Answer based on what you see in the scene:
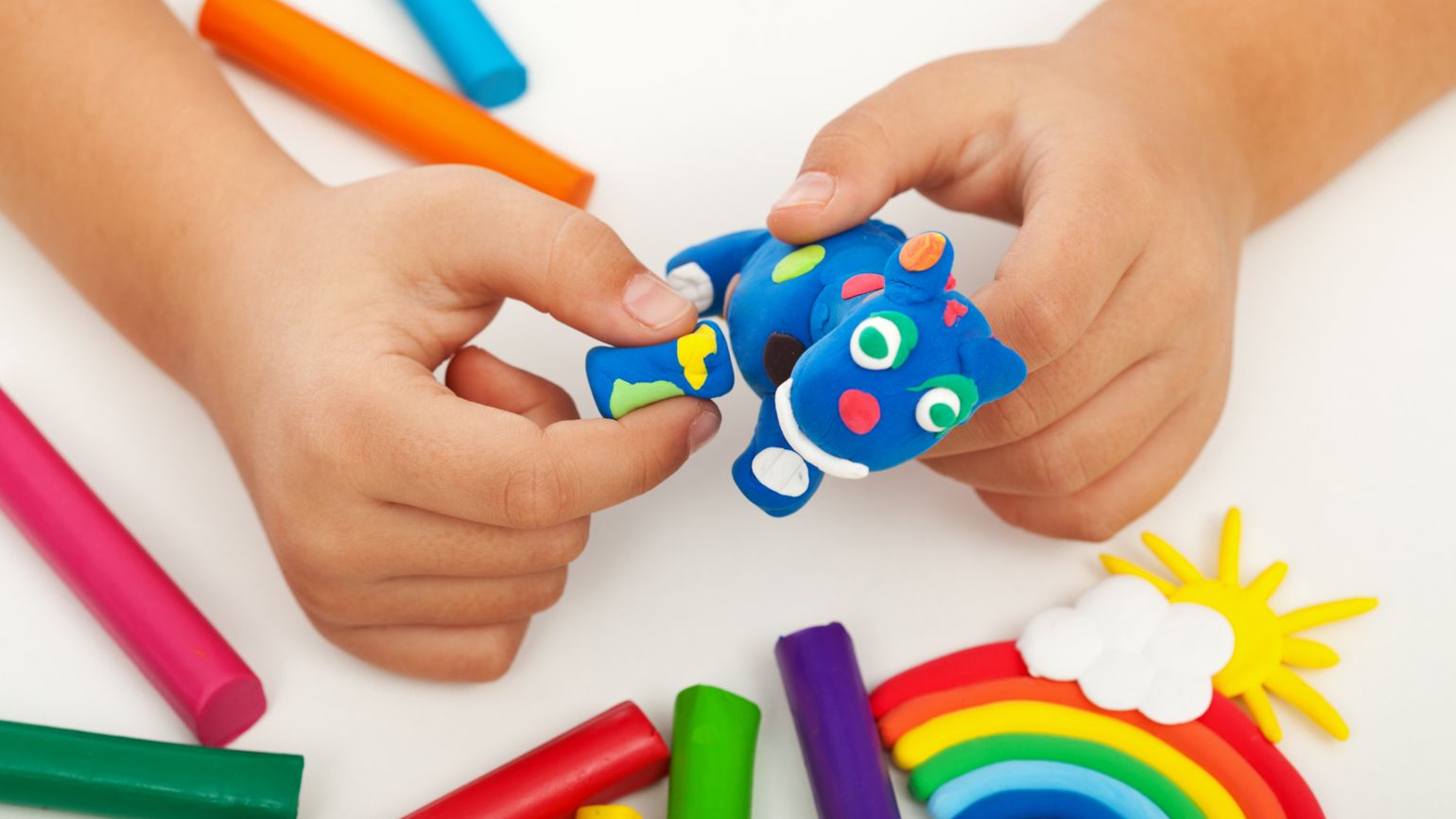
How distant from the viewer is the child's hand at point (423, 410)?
71 cm

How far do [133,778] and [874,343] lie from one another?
0.52 metres

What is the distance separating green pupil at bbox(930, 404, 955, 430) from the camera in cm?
58

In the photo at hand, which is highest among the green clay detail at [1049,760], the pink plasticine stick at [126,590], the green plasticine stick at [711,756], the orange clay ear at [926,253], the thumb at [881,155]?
the thumb at [881,155]

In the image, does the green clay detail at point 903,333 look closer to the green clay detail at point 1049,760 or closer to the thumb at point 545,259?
the thumb at point 545,259

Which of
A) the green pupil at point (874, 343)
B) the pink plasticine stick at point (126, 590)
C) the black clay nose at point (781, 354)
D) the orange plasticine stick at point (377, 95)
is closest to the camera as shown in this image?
the green pupil at point (874, 343)

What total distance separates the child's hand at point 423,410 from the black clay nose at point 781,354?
2.2 inches

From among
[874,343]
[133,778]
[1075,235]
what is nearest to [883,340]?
[874,343]

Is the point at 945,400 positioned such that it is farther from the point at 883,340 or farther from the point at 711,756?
the point at 711,756

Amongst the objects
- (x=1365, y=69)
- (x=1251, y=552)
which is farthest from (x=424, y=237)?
(x=1365, y=69)

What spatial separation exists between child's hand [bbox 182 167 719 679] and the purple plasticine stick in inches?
6.3

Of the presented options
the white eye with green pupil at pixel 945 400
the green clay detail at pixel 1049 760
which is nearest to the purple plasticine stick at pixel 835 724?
the green clay detail at pixel 1049 760

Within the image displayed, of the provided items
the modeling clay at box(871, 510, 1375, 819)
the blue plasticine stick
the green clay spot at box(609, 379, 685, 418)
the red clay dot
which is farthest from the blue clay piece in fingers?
the blue plasticine stick

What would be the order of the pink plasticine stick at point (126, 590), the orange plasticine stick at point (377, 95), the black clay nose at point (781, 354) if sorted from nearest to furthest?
1. the black clay nose at point (781, 354)
2. the pink plasticine stick at point (126, 590)
3. the orange plasticine stick at point (377, 95)

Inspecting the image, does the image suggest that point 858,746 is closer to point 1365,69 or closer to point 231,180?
point 231,180
